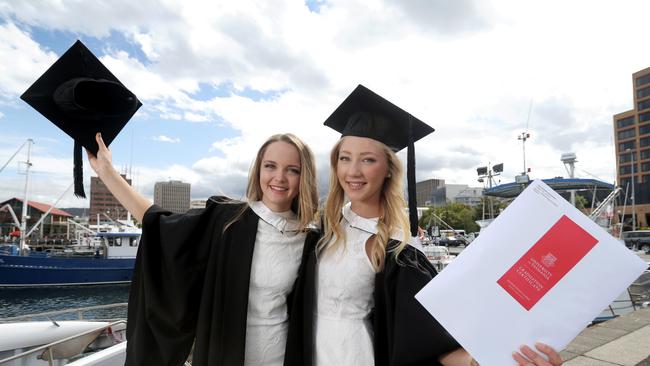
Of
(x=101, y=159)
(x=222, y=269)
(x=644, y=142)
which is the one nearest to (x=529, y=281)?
(x=222, y=269)

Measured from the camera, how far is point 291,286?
2293 millimetres

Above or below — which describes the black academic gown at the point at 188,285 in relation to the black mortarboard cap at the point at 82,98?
below

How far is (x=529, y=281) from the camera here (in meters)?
1.54

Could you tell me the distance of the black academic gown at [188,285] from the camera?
7.16 feet

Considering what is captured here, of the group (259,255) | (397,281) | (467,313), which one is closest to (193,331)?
(259,255)

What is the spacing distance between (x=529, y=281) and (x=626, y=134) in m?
89.3

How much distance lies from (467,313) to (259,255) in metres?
1.26

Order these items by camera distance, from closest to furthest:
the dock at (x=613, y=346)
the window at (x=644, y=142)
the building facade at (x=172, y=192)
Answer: the dock at (x=613, y=346) → the building facade at (x=172, y=192) → the window at (x=644, y=142)

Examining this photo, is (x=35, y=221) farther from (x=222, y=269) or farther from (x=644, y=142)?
(x=644, y=142)

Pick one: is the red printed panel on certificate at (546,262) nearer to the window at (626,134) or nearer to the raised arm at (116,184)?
the raised arm at (116,184)

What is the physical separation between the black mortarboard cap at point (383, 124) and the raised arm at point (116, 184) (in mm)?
1416

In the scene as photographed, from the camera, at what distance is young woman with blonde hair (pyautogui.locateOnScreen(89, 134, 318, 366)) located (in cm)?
219

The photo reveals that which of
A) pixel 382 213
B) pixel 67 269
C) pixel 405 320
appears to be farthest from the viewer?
pixel 67 269

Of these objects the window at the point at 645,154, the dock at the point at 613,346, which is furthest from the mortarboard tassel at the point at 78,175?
the window at the point at 645,154
